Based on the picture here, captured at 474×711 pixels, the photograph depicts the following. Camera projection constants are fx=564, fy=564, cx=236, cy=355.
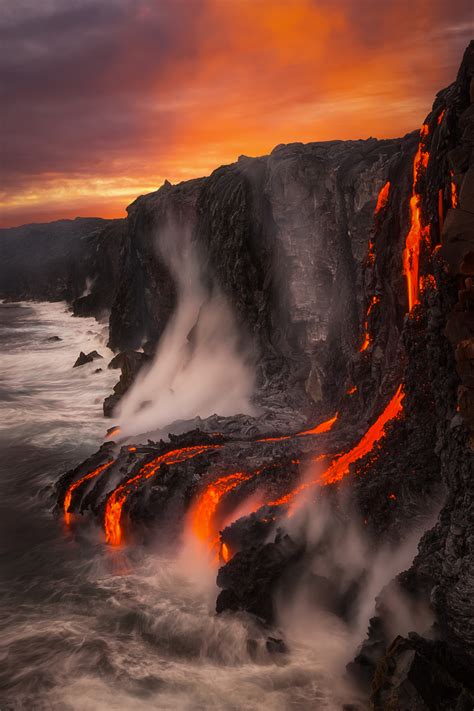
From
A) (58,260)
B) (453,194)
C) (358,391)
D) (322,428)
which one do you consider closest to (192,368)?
(322,428)

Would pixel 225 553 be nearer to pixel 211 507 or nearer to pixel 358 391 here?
pixel 211 507

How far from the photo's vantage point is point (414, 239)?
1025 centimetres

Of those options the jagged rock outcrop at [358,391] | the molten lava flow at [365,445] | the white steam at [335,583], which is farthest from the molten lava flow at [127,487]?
the white steam at [335,583]

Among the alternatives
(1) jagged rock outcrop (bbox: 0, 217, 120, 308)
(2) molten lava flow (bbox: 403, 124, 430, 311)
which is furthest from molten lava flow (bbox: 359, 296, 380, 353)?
(1) jagged rock outcrop (bbox: 0, 217, 120, 308)

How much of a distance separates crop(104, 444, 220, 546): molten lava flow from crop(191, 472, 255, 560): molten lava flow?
1.27 meters

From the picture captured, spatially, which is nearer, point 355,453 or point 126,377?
point 355,453

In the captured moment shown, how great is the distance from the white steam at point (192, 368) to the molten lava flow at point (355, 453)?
6.47 meters

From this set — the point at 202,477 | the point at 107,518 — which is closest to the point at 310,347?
the point at 202,477

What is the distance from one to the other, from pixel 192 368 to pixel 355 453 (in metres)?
12.1

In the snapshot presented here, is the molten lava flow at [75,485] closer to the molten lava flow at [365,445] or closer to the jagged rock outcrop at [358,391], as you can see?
the jagged rock outcrop at [358,391]

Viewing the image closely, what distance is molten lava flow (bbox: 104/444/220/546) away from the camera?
12516mm

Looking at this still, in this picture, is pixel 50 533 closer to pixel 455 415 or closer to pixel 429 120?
pixel 455 415

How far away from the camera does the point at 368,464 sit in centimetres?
972

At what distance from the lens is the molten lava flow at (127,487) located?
12516 mm
